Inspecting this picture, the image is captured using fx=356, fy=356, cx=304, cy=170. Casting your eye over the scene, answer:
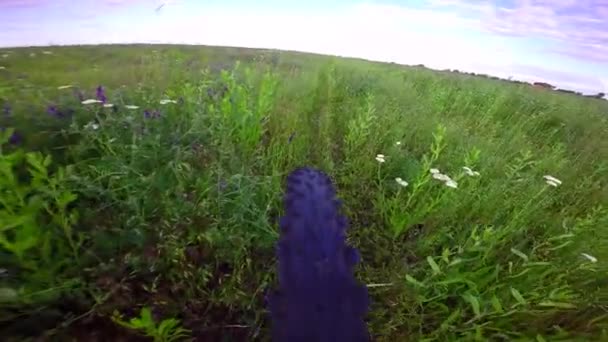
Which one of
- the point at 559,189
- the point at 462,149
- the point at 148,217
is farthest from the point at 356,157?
the point at 559,189

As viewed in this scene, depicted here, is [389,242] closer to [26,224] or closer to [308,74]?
[26,224]

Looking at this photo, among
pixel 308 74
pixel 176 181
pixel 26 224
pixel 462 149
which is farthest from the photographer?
pixel 308 74

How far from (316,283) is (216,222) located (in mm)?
898

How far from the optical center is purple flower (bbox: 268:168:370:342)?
1157 millimetres

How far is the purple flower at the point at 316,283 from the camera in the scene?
1157 mm

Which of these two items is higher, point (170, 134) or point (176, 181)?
point (170, 134)

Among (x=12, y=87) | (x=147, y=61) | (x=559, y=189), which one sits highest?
(x=147, y=61)

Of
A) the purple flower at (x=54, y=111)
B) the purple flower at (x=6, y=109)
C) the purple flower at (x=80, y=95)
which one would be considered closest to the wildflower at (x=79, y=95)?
the purple flower at (x=80, y=95)

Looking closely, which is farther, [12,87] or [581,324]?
[12,87]

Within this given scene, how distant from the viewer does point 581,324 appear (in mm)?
1915

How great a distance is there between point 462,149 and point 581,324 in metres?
1.77

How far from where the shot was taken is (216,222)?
1950mm

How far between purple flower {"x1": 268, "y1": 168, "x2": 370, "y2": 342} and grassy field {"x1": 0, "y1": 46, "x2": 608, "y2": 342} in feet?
1.61

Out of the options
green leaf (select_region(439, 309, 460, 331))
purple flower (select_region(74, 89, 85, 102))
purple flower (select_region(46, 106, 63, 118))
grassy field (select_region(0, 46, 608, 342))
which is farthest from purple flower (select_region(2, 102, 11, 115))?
green leaf (select_region(439, 309, 460, 331))
